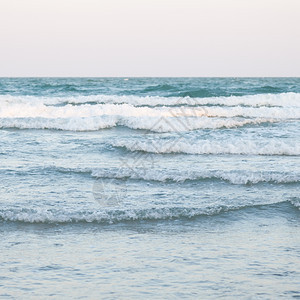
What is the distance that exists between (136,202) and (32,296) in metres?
3.02

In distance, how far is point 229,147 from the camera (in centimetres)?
1141

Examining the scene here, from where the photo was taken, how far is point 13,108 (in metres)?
20.0

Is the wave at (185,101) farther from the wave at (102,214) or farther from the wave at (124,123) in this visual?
the wave at (102,214)

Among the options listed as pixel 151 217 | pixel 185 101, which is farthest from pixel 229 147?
pixel 185 101

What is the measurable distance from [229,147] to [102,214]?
5495mm

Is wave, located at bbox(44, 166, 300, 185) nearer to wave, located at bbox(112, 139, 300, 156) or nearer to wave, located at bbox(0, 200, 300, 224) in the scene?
wave, located at bbox(0, 200, 300, 224)

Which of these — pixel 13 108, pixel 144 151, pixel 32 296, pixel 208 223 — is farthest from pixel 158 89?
pixel 32 296

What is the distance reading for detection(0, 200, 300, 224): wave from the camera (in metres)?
6.27

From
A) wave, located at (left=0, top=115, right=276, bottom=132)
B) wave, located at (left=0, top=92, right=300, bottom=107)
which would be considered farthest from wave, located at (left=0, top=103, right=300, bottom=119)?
wave, located at (left=0, top=92, right=300, bottom=107)

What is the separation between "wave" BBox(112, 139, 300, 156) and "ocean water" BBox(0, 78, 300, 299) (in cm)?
2

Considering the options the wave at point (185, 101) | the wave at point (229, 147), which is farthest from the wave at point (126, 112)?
the wave at point (229, 147)

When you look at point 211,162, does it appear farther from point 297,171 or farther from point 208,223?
point 208,223

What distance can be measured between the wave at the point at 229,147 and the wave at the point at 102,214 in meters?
4.64

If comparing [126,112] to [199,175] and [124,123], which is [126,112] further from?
[199,175]
